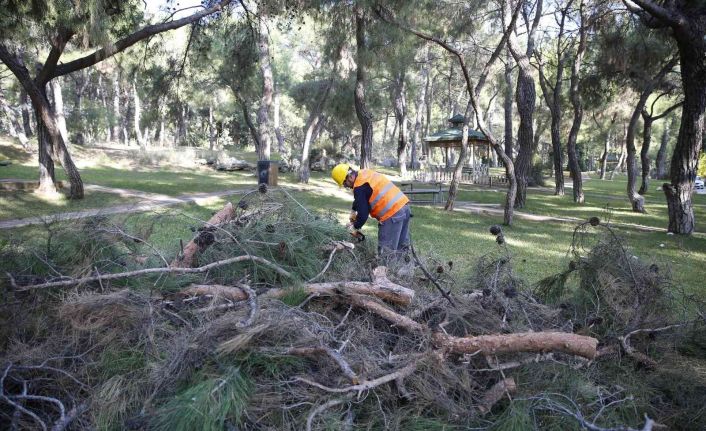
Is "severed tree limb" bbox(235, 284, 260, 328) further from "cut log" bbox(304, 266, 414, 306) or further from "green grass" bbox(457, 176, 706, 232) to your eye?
"green grass" bbox(457, 176, 706, 232)

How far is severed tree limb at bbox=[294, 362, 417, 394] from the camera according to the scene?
87.7 inches

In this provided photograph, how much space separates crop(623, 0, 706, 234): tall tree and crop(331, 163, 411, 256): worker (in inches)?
263

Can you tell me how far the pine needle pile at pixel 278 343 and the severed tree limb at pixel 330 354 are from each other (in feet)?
0.03

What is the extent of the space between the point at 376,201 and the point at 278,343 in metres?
2.89

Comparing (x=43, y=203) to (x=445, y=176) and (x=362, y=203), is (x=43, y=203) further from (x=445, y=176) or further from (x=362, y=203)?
(x=445, y=176)

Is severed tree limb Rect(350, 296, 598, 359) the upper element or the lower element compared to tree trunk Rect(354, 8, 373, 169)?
lower

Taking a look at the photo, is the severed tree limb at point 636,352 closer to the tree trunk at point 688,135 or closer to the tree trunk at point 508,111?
the tree trunk at point 688,135

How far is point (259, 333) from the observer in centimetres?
237

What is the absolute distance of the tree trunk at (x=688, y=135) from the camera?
9023mm

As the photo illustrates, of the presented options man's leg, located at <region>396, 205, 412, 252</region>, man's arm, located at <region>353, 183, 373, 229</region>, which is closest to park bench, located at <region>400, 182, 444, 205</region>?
man's leg, located at <region>396, 205, 412, 252</region>

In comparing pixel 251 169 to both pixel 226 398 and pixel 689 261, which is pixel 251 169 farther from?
pixel 226 398

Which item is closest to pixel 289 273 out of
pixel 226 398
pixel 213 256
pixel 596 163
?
pixel 213 256

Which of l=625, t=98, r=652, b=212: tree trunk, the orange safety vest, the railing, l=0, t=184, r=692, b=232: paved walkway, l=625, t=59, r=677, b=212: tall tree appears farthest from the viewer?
the railing

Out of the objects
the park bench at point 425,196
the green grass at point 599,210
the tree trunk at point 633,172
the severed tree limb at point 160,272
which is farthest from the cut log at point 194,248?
the tree trunk at point 633,172
